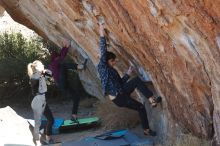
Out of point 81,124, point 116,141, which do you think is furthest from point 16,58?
point 116,141

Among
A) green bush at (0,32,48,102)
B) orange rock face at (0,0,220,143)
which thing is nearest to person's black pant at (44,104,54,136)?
orange rock face at (0,0,220,143)

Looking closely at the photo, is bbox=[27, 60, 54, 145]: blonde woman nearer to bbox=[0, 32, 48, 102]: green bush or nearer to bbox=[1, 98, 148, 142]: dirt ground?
bbox=[1, 98, 148, 142]: dirt ground

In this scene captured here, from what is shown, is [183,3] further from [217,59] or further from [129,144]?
[129,144]

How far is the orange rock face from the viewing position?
681 cm

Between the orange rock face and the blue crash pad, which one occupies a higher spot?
the orange rock face

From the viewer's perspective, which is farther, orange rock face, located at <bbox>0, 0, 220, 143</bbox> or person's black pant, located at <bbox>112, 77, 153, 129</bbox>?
person's black pant, located at <bbox>112, 77, 153, 129</bbox>

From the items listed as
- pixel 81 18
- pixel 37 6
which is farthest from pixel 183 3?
pixel 37 6

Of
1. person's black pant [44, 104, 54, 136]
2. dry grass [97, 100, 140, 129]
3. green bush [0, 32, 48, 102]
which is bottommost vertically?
dry grass [97, 100, 140, 129]

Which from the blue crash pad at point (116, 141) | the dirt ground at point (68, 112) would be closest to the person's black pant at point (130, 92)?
the blue crash pad at point (116, 141)

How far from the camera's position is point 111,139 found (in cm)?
965

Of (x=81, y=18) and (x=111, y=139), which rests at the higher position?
(x=81, y=18)

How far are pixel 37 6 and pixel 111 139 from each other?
371cm

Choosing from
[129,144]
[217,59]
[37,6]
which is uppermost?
[37,6]

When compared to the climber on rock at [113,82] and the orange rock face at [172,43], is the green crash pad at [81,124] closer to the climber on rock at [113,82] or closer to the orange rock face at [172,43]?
the orange rock face at [172,43]
